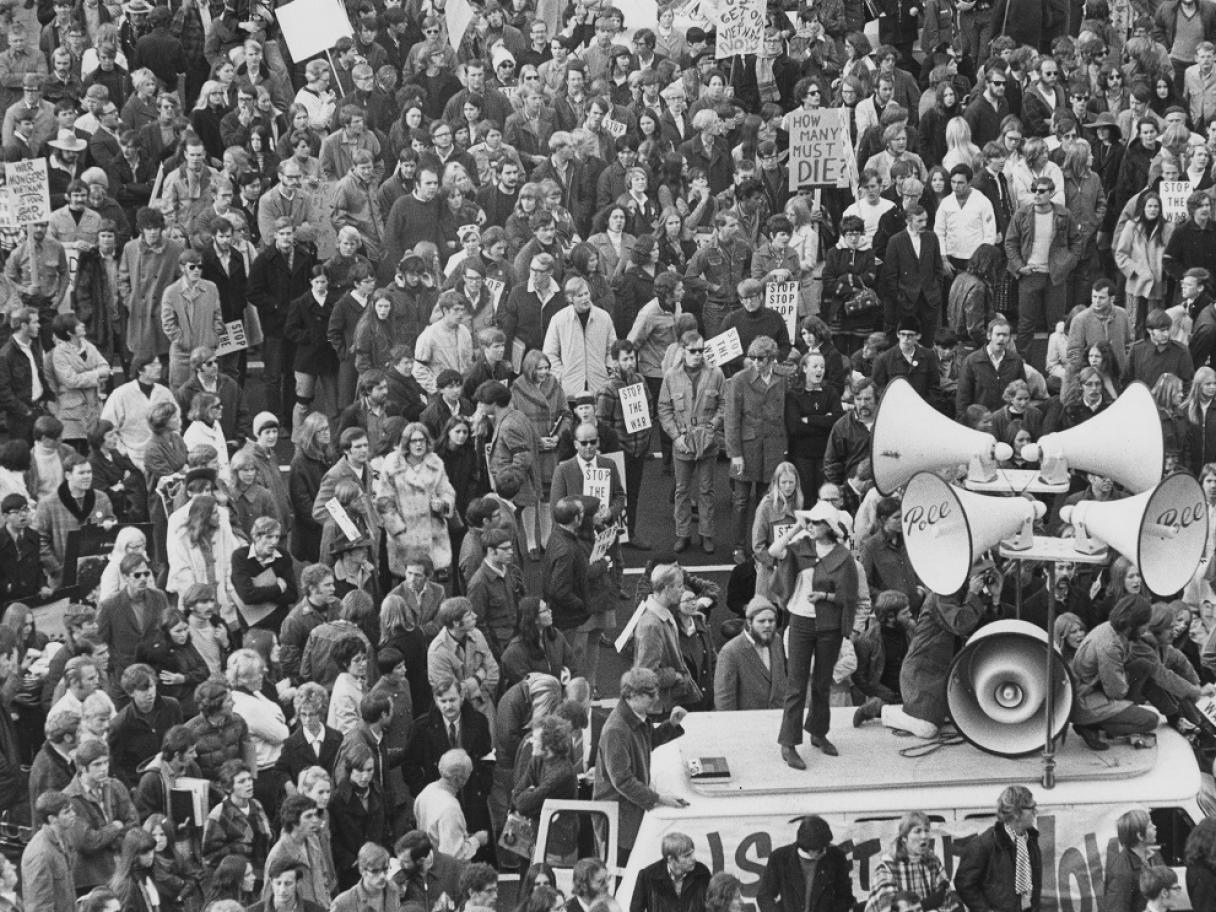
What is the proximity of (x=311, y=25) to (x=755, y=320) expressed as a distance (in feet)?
24.0

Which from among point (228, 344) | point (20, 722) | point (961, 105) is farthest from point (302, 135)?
point (20, 722)

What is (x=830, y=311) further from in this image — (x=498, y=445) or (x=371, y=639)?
(x=371, y=639)

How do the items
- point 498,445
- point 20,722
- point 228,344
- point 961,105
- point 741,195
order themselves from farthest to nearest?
point 961,105 → point 741,195 → point 228,344 → point 498,445 → point 20,722

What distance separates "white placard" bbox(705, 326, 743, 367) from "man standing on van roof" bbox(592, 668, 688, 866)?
622 cm

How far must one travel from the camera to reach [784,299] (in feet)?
74.7

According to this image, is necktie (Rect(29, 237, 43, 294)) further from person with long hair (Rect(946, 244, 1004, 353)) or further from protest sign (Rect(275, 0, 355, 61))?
person with long hair (Rect(946, 244, 1004, 353))

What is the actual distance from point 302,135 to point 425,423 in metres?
5.36

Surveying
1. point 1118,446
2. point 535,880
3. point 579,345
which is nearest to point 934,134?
point 579,345

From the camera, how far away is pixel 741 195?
977 inches

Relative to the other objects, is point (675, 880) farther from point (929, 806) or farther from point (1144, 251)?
point (1144, 251)

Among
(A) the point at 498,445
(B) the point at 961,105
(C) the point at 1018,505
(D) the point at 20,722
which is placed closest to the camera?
(C) the point at 1018,505

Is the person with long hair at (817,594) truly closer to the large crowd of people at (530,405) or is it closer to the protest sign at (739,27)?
the large crowd of people at (530,405)

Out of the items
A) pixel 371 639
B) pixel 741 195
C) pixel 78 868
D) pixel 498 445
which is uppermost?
pixel 741 195

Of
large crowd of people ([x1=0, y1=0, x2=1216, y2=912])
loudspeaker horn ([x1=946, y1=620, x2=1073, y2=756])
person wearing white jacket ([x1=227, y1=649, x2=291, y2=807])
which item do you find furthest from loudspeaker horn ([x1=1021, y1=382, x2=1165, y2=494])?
person wearing white jacket ([x1=227, y1=649, x2=291, y2=807])
